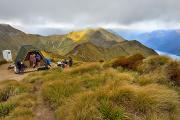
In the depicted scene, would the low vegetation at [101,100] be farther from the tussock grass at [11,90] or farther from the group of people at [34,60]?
the group of people at [34,60]

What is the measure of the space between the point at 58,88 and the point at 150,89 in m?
3.98

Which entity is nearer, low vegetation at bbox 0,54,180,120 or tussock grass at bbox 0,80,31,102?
low vegetation at bbox 0,54,180,120

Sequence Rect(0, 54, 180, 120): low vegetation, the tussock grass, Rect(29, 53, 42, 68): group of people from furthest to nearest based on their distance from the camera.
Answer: Rect(29, 53, 42, 68): group of people, the tussock grass, Rect(0, 54, 180, 120): low vegetation

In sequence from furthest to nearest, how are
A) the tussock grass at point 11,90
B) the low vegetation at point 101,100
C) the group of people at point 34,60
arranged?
the group of people at point 34,60 → the tussock grass at point 11,90 → the low vegetation at point 101,100

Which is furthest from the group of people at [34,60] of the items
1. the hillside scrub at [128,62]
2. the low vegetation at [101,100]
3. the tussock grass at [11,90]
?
the low vegetation at [101,100]

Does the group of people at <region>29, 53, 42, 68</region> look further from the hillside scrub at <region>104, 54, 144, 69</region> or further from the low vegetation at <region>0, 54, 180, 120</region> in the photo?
the low vegetation at <region>0, 54, 180, 120</region>

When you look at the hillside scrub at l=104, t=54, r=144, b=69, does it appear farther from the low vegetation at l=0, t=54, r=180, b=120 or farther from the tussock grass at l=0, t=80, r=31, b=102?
the tussock grass at l=0, t=80, r=31, b=102

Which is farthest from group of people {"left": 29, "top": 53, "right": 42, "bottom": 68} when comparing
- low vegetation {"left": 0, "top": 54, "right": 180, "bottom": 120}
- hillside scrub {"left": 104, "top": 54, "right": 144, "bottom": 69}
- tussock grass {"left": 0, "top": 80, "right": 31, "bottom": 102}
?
low vegetation {"left": 0, "top": 54, "right": 180, "bottom": 120}

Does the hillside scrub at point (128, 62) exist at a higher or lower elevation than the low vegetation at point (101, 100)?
higher

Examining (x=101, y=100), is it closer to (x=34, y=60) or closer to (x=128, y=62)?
(x=128, y=62)

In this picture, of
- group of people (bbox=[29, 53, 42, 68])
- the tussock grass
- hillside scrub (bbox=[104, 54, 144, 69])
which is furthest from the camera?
group of people (bbox=[29, 53, 42, 68])

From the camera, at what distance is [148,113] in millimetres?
8734

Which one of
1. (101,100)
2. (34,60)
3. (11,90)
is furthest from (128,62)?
(34,60)

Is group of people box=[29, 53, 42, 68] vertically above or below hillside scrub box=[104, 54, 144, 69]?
below
